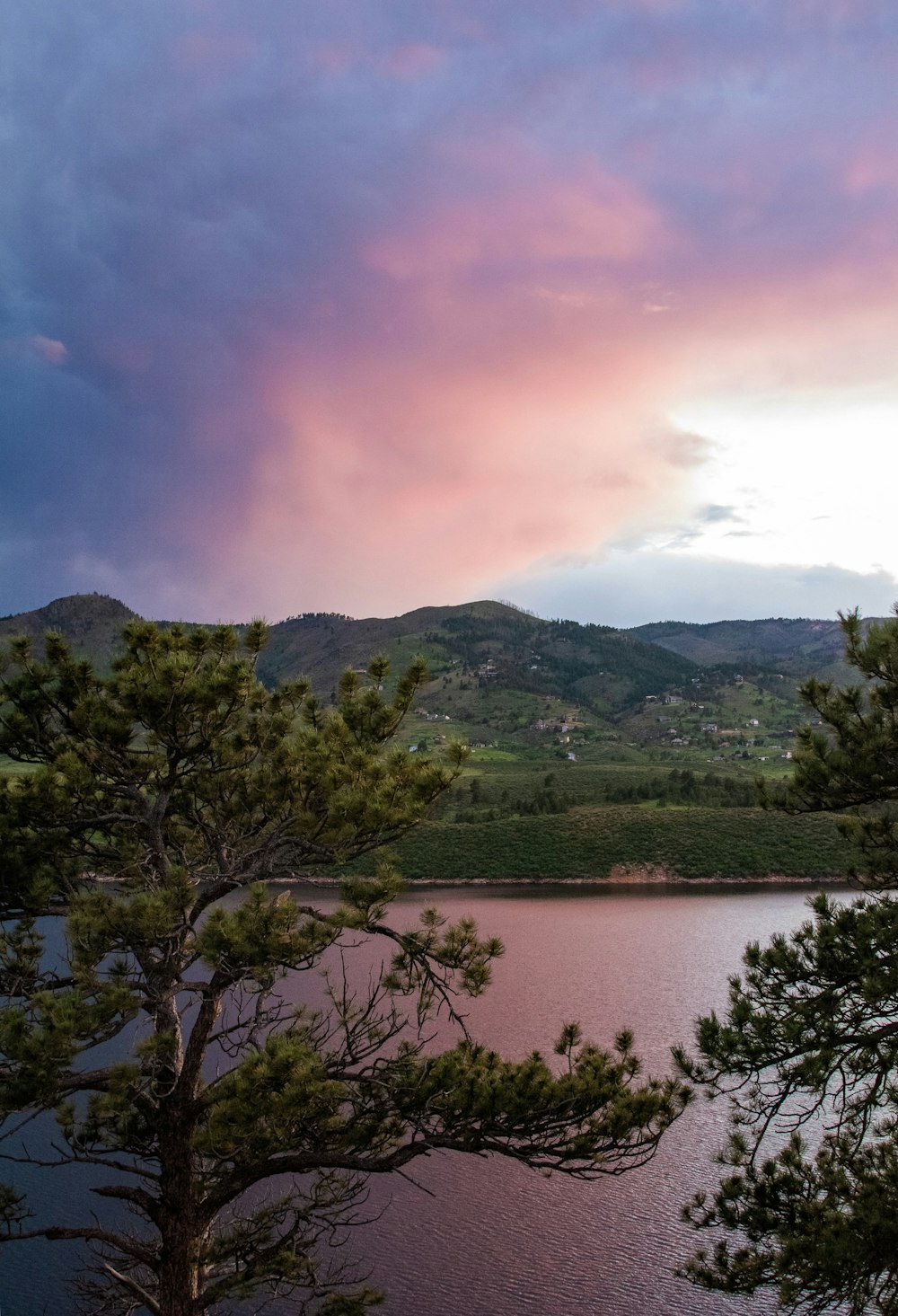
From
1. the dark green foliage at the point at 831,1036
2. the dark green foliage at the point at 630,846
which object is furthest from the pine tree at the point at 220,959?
the dark green foliage at the point at 630,846

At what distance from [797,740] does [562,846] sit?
65.7 meters

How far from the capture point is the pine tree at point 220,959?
698 cm

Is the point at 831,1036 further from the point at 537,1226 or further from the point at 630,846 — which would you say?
the point at 630,846

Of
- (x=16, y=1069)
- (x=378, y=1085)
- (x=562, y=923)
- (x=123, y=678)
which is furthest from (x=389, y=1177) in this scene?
(x=562, y=923)

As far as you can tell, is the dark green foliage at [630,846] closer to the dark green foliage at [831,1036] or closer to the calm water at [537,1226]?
the calm water at [537,1226]

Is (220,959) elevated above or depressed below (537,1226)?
above

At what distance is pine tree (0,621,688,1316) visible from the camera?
22.9 ft

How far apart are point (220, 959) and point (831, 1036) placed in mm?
5494

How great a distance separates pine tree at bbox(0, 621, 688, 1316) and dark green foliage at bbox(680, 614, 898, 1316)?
1.10 meters

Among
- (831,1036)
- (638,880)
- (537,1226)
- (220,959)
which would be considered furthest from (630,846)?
(220,959)

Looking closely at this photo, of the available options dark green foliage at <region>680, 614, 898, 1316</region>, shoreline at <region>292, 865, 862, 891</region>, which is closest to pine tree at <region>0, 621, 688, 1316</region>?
dark green foliage at <region>680, 614, 898, 1316</region>

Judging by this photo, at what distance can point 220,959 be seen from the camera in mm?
6902

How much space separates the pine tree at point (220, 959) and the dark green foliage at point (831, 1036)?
1.10m

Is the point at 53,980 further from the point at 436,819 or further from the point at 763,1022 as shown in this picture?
the point at 763,1022
